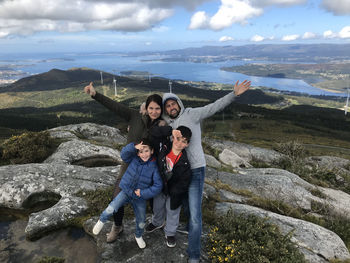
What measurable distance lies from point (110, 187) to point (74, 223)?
212 cm

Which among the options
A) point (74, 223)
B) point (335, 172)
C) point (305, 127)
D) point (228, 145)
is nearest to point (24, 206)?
point (74, 223)

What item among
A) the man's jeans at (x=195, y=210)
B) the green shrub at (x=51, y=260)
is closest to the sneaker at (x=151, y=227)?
the man's jeans at (x=195, y=210)

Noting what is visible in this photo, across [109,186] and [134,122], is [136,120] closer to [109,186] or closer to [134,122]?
[134,122]

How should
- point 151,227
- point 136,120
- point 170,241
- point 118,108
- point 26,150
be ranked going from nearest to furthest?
point 170,241 → point 136,120 → point 118,108 → point 151,227 → point 26,150

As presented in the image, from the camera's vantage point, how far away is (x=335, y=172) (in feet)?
73.9

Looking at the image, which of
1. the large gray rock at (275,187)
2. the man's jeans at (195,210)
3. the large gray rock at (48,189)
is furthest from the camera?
the large gray rock at (275,187)

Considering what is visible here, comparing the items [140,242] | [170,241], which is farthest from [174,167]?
[140,242]

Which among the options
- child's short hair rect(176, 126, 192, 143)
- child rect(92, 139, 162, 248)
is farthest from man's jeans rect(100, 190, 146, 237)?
child's short hair rect(176, 126, 192, 143)

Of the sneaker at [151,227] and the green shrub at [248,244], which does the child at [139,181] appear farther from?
the green shrub at [248,244]

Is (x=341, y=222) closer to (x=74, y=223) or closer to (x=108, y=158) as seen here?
(x=74, y=223)

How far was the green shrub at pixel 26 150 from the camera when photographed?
1380cm

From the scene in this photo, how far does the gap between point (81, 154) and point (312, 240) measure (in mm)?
13675

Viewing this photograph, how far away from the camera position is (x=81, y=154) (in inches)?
590

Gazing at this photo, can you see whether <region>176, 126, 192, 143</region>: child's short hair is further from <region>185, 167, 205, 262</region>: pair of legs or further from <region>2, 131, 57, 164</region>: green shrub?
<region>2, 131, 57, 164</region>: green shrub
